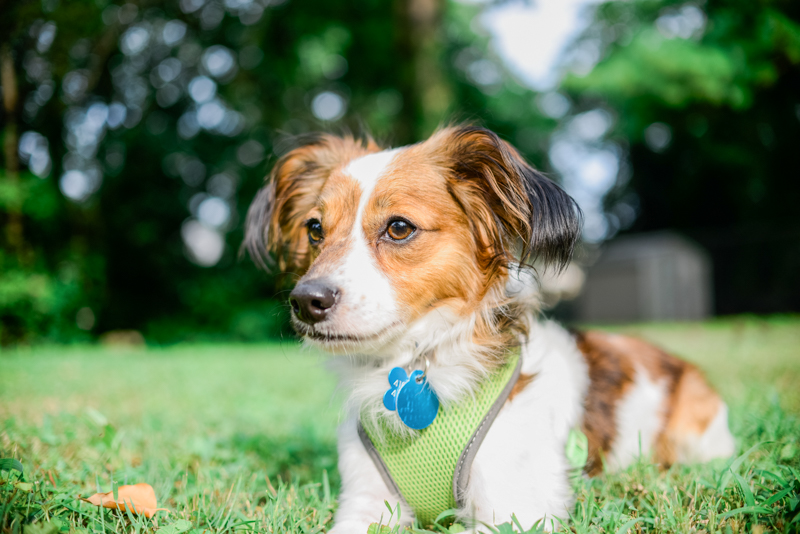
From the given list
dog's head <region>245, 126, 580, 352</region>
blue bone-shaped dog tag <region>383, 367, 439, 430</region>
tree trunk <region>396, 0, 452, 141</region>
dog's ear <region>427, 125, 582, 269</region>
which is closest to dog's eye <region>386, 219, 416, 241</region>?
dog's head <region>245, 126, 580, 352</region>

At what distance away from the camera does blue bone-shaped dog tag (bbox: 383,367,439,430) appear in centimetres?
194

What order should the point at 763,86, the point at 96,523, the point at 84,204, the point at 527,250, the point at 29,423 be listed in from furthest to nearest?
the point at 84,204 → the point at 763,86 → the point at 29,423 → the point at 527,250 → the point at 96,523

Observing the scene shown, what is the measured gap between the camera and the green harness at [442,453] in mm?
1876

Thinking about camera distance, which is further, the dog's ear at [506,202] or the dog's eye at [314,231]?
the dog's eye at [314,231]

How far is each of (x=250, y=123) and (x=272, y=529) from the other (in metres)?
14.3

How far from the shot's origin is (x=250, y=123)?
48.3 feet

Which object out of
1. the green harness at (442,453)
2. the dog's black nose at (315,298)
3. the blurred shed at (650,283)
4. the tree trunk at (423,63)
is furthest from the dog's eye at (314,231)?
the blurred shed at (650,283)

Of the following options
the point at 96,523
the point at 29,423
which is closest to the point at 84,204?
the point at 29,423

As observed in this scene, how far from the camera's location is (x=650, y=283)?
1689 centimetres

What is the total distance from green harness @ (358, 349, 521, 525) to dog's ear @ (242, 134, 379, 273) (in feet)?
3.42

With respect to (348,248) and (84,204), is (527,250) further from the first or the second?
(84,204)

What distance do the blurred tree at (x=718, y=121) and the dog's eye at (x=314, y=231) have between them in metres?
8.27

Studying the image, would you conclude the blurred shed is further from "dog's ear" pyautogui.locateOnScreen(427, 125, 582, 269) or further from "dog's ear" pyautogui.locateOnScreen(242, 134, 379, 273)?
"dog's ear" pyautogui.locateOnScreen(427, 125, 582, 269)

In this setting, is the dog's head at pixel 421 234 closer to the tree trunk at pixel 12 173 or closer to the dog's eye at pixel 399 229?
the dog's eye at pixel 399 229
